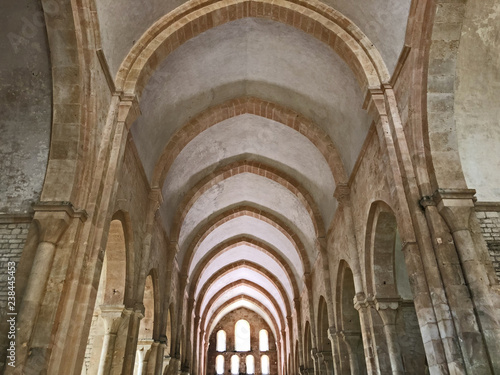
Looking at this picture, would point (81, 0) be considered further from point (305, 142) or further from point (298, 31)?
point (305, 142)

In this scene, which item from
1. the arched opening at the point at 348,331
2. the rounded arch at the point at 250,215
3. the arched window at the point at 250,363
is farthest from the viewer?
the arched window at the point at 250,363

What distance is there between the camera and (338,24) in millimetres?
8453

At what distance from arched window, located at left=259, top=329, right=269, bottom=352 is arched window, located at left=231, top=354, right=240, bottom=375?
1862 mm

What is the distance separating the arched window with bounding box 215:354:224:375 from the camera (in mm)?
29781

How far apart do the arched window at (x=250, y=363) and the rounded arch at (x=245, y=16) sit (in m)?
26.5

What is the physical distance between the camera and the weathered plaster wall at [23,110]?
6450 millimetres

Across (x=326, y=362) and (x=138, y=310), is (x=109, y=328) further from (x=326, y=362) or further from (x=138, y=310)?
(x=326, y=362)

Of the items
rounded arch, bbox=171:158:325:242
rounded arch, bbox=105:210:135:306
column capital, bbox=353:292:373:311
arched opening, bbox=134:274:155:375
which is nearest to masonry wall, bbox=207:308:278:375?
rounded arch, bbox=171:158:325:242

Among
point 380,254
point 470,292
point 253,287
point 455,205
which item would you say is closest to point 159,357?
point 380,254

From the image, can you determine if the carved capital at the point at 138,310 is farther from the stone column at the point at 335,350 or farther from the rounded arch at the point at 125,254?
the stone column at the point at 335,350

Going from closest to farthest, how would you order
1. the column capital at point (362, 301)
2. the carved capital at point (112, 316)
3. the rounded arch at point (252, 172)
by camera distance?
the carved capital at point (112, 316) → the column capital at point (362, 301) → the rounded arch at point (252, 172)

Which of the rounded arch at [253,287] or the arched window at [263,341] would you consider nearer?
the rounded arch at [253,287]

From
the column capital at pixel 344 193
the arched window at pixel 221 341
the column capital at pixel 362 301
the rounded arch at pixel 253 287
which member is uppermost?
the rounded arch at pixel 253 287

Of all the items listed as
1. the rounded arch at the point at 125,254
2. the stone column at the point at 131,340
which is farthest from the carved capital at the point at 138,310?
the rounded arch at the point at 125,254
